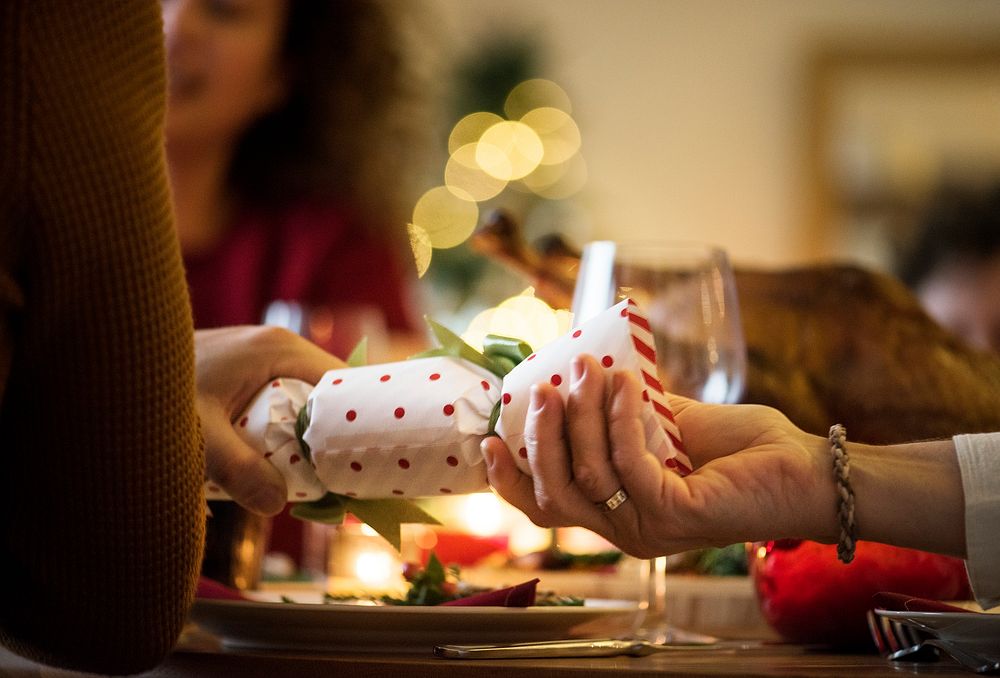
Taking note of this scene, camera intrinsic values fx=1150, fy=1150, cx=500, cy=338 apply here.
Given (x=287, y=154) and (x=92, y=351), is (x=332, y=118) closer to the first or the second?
(x=287, y=154)

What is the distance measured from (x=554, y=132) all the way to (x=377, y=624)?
2984 mm

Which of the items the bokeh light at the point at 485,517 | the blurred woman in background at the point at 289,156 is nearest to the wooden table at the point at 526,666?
the bokeh light at the point at 485,517

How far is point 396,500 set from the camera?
573 millimetres

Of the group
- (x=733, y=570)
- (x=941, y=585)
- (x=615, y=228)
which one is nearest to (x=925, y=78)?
(x=615, y=228)

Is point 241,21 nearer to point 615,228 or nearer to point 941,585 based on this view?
point 941,585

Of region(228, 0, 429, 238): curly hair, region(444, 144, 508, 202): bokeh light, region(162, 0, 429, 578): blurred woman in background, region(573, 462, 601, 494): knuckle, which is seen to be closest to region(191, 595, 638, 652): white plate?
region(573, 462, 601, 494): knuckle

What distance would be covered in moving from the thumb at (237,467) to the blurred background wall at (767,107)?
290cm

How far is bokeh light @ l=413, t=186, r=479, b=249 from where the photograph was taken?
10.0ft

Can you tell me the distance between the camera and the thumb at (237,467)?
1.80 feet

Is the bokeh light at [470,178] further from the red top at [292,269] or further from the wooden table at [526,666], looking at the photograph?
the wooden table at [526,666]

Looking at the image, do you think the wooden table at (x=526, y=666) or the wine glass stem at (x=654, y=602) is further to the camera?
the wine glass stem at (x=654, y=602)

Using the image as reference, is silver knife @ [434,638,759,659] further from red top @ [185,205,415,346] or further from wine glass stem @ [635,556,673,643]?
red top @ [185,205,415,346]

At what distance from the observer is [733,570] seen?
36.2 inches

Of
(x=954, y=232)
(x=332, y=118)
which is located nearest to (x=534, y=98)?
(x=954, y=232)
